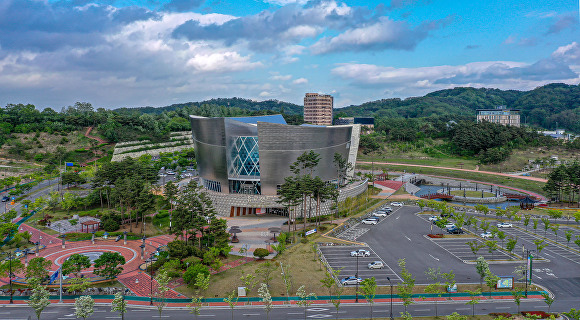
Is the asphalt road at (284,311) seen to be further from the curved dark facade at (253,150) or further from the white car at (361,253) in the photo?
the curved dark facade at (253,150)

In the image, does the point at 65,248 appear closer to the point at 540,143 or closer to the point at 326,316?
the point at 326,316

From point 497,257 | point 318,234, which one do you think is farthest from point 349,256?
point 497,257

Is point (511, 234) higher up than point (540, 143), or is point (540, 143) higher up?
point (540, 143)

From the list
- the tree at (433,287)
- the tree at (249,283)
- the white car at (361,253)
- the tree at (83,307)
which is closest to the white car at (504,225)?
the white car at (361,253)

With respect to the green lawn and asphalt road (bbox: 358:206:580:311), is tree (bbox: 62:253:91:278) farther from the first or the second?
the green lawn

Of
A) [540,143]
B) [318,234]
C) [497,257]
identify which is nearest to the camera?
[497,257]

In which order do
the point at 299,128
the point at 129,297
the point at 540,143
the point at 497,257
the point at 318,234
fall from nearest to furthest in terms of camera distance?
the point at 129,297 → the point at 497,257 → the point at 318,234 → the point at 299,128 → the point at 540,143
